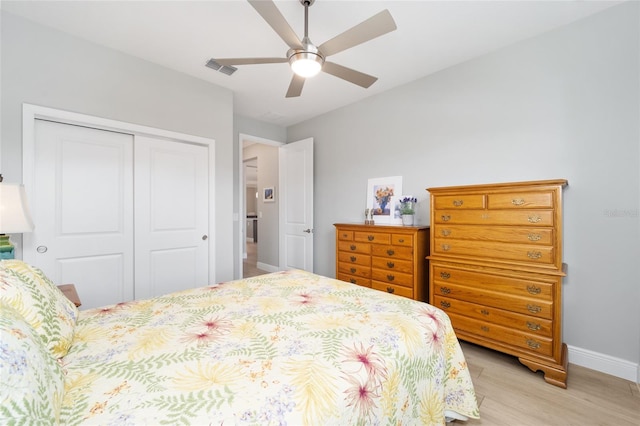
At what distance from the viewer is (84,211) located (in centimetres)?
245

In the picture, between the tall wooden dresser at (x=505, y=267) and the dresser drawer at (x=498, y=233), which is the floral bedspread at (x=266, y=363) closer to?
the tall wooden dresser at (x=505, y=267)

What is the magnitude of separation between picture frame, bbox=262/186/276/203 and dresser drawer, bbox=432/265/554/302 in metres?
3.52

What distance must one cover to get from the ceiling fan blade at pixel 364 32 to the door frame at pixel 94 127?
1974mm

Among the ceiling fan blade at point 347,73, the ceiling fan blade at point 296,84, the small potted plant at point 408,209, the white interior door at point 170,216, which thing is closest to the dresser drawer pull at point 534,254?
the small potted plant at point 408,209

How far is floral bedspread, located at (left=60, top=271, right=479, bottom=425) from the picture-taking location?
0.78 m

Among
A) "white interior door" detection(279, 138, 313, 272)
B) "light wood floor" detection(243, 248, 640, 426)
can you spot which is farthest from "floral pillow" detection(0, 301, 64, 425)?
"white interior door" detection(279, 138, 313, 272)

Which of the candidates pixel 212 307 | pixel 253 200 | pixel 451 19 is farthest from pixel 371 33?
pixel 253 200

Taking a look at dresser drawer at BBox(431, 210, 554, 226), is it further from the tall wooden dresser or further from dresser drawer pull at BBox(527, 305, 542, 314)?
dresser drawer pull at BBox(527, 305, 542, 314)

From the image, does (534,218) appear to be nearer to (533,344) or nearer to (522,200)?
(522,200)

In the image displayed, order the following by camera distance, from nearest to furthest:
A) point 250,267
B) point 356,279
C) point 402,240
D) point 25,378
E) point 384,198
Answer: point 25,378
point 402,240
point 356,279
point 384,198
point 250,267

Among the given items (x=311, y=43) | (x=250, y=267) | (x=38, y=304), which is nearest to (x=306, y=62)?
(x=311, y=43)

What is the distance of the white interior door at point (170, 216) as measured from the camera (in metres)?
2.78

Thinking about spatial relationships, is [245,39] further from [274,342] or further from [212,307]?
[274,342]

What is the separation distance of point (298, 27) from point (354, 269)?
2426 millimetres
